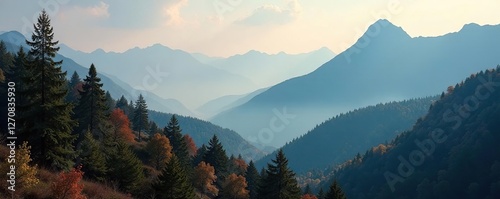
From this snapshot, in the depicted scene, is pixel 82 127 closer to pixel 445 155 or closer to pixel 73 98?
pixel 73 98

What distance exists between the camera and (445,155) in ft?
536

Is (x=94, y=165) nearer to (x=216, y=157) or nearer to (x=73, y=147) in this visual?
(x=73, y=147)

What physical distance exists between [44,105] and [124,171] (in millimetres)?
12818

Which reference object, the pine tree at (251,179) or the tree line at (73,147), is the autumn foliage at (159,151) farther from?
the pine tree at (251,179)

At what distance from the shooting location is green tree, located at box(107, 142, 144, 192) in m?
39.7

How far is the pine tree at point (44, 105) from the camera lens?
29422mm

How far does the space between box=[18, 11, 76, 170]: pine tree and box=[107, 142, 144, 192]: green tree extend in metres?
9.25

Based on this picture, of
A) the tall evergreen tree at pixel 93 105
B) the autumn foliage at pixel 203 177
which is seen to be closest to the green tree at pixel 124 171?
the tall evergreen tree at pixel 93 105

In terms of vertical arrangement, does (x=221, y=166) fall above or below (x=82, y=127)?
below

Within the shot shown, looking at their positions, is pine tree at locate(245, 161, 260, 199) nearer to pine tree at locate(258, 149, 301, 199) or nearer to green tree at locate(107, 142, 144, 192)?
pine tree at locate(258, 149, 301, 199)

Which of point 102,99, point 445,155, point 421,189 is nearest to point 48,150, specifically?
point 102,99

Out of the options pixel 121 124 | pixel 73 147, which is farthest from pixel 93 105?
pixel 121 124

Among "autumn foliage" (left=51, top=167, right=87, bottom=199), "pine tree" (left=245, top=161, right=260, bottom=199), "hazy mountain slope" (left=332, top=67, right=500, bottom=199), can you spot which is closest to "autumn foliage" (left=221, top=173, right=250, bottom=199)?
"pine tree" (left=245, top=161, right=260, bottom=199)

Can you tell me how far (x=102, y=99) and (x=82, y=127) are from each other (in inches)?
241
